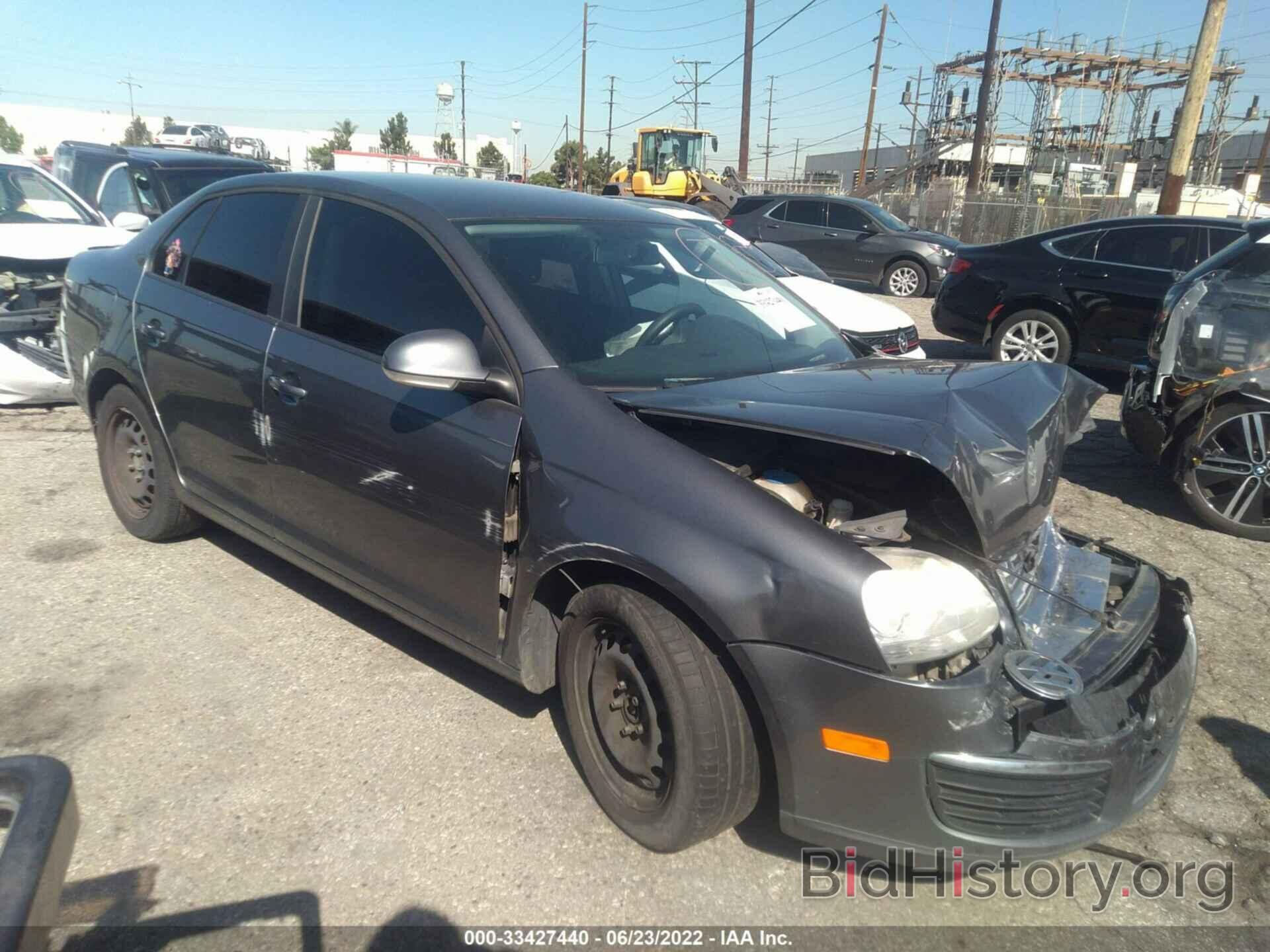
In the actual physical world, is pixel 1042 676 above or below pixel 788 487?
below

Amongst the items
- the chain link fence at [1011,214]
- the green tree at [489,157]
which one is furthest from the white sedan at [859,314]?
the green tree at [489,157]

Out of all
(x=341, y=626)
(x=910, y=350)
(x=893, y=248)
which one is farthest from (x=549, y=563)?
(x=893, y=248)

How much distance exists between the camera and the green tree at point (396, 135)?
7600cm

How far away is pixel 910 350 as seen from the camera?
7004mm

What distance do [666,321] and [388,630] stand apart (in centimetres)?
170

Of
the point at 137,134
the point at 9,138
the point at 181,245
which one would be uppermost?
the point at 137,134

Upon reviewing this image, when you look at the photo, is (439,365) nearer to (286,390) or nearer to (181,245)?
(286,390)

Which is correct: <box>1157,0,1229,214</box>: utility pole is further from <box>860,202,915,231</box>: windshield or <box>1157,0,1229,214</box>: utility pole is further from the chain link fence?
the chain link fence

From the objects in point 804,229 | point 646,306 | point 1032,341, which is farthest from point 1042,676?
point 804,229

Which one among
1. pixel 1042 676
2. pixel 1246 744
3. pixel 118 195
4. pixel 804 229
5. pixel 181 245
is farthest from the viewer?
pixel 804 229

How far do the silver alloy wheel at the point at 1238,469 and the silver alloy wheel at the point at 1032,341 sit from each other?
3.49 metres

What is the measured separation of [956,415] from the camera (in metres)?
2.43

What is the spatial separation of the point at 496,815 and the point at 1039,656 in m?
1.57

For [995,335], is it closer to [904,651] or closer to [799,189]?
[904,651]
